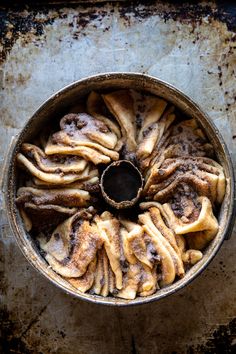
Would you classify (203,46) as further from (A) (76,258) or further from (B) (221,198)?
(A) (76,258)

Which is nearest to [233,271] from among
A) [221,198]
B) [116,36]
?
[221,198]

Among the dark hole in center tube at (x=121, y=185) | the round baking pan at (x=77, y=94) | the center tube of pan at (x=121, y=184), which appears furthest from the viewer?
the dark hole in center tube at (x=121, y=185)

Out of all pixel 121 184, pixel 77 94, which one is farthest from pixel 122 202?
pixel 77 94

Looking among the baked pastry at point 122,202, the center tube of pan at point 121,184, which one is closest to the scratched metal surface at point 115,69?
the baked pastry at point 122,202

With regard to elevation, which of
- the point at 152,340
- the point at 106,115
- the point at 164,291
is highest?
the point at 106,115

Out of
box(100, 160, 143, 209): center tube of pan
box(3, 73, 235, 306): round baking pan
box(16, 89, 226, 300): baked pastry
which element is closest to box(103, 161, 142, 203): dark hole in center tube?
box(100, 160, 143, 209): center tube of pan

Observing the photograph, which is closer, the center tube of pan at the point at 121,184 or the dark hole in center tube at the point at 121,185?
the center tube of pan at the point at 121,184

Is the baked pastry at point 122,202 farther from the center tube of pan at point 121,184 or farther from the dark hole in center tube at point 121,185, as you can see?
the dark hole in center tube at point 121,185
